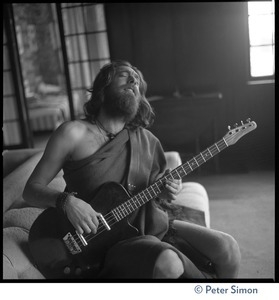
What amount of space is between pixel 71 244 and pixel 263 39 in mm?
811

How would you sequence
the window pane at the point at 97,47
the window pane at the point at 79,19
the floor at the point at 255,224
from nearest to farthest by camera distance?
1. the floor at the point at 255,224
2. the window pane at the point at 79,19
3. the window pane at the point at 97,47

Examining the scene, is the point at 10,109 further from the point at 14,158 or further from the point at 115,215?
the point at 115,215

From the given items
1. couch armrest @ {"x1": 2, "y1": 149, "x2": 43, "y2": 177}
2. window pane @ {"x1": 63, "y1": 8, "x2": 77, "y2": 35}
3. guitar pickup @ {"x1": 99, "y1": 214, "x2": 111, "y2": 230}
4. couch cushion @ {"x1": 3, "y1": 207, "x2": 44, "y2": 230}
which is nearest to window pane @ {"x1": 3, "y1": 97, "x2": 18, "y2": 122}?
window pane @ {"x1": 63, "y1": 8, "x2": 77, "y2": 35}

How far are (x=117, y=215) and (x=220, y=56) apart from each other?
80.4 inches

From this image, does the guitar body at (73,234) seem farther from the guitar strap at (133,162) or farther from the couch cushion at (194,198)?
the couch cushion at (194,198)

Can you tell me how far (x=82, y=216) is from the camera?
88 centimetres

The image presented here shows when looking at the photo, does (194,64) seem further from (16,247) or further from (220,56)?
(16,247)

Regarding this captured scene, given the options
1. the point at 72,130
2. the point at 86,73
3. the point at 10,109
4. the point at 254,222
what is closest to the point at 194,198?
the point at 254,222

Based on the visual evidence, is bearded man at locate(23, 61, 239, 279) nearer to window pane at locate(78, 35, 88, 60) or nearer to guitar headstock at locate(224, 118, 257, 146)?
guitar headstock at locate(224, 118, 257, 146)

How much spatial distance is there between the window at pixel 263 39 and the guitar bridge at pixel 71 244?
69 cm

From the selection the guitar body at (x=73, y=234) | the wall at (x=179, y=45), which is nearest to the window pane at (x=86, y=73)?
the wall at (x=179, y=45)

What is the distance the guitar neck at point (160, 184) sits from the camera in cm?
88

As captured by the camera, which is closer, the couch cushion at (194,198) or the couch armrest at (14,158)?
the couch cushion at (194,198)
